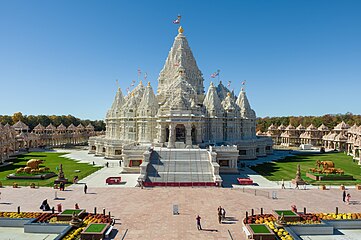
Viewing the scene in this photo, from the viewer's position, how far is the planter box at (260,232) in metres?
18.5

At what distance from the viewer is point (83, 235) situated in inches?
734

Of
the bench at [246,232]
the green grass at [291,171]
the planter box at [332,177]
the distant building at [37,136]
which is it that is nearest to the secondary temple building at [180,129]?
the green grass at [291,171]

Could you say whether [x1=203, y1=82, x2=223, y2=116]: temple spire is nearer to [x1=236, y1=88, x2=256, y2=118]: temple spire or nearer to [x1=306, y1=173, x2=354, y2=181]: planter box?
[x1=236, y1=88, x2=256, y2=118]: temple spire

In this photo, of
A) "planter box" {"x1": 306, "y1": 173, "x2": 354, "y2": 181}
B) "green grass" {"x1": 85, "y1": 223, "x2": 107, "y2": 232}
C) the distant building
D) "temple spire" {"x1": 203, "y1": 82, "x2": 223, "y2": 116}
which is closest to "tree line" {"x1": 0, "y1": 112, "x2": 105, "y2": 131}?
the distant building

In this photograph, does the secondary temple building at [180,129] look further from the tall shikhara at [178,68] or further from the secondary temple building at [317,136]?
the secondary temple building at [317,136]

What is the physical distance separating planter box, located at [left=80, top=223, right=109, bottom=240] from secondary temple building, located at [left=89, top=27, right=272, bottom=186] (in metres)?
15.3

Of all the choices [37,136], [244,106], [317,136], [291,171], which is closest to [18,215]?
[291,171]

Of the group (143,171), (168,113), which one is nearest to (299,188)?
(143,171)

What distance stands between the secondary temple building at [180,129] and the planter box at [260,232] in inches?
576

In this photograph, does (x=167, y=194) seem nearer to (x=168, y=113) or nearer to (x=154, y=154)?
(x=154, y=154)

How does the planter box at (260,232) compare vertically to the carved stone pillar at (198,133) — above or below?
below

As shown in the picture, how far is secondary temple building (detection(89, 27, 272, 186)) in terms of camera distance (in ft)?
130

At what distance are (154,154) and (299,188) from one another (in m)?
20.4

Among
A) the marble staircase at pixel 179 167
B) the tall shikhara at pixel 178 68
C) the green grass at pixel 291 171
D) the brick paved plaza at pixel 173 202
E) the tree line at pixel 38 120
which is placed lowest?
the brick paved plaza at pixel 173 202
